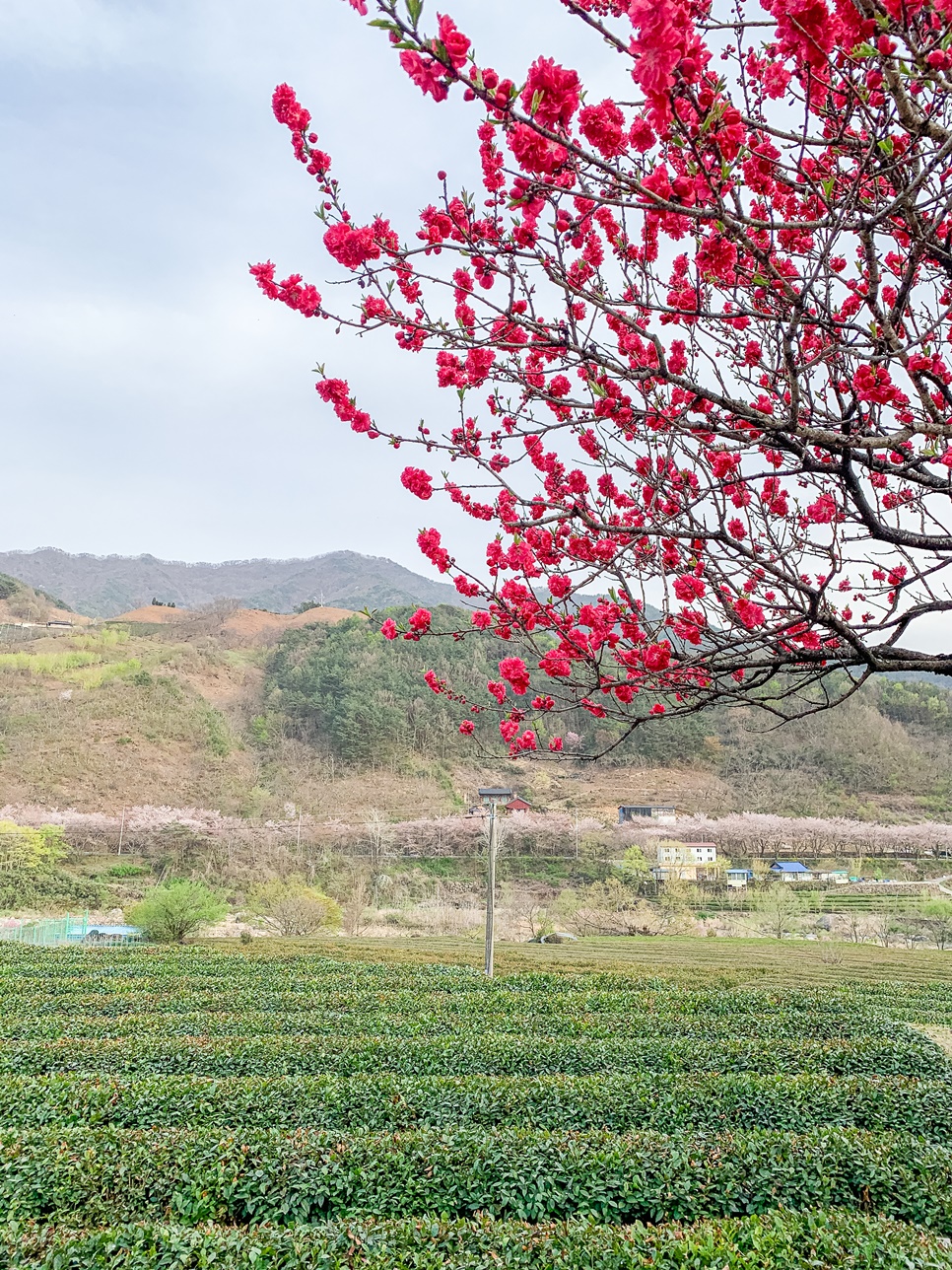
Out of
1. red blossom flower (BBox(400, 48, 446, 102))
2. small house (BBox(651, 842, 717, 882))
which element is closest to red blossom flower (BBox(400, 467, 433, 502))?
red blossom flower (BBox(400, 48, 446, 102))

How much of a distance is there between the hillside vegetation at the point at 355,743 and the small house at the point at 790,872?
28.4ft

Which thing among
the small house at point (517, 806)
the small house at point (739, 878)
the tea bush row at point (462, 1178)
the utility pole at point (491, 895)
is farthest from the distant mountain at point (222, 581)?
the tea bush row at point (462, 1178)

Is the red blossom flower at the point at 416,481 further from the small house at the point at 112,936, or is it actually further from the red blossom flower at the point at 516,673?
the small house at the point at 112,936

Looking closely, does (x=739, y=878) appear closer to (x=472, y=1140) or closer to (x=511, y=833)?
(x=511, y=833)

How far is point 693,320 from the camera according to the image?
3.37 meters

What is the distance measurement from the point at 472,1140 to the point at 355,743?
4998 cm

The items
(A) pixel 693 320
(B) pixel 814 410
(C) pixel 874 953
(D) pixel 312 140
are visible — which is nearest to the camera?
(D) pixel 312 140

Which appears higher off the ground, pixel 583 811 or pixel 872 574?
pixel 872 574

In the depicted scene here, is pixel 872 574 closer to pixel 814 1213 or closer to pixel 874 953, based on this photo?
pixel 814 1213

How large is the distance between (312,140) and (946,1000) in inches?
686

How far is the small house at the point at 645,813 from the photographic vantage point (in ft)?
140

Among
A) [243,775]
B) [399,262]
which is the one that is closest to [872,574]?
[399,262]

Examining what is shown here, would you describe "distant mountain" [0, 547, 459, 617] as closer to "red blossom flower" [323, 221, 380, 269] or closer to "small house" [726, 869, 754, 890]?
"small house" [726, 869, 754, 890]

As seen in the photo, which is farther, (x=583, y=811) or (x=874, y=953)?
(x=583, y=811)
